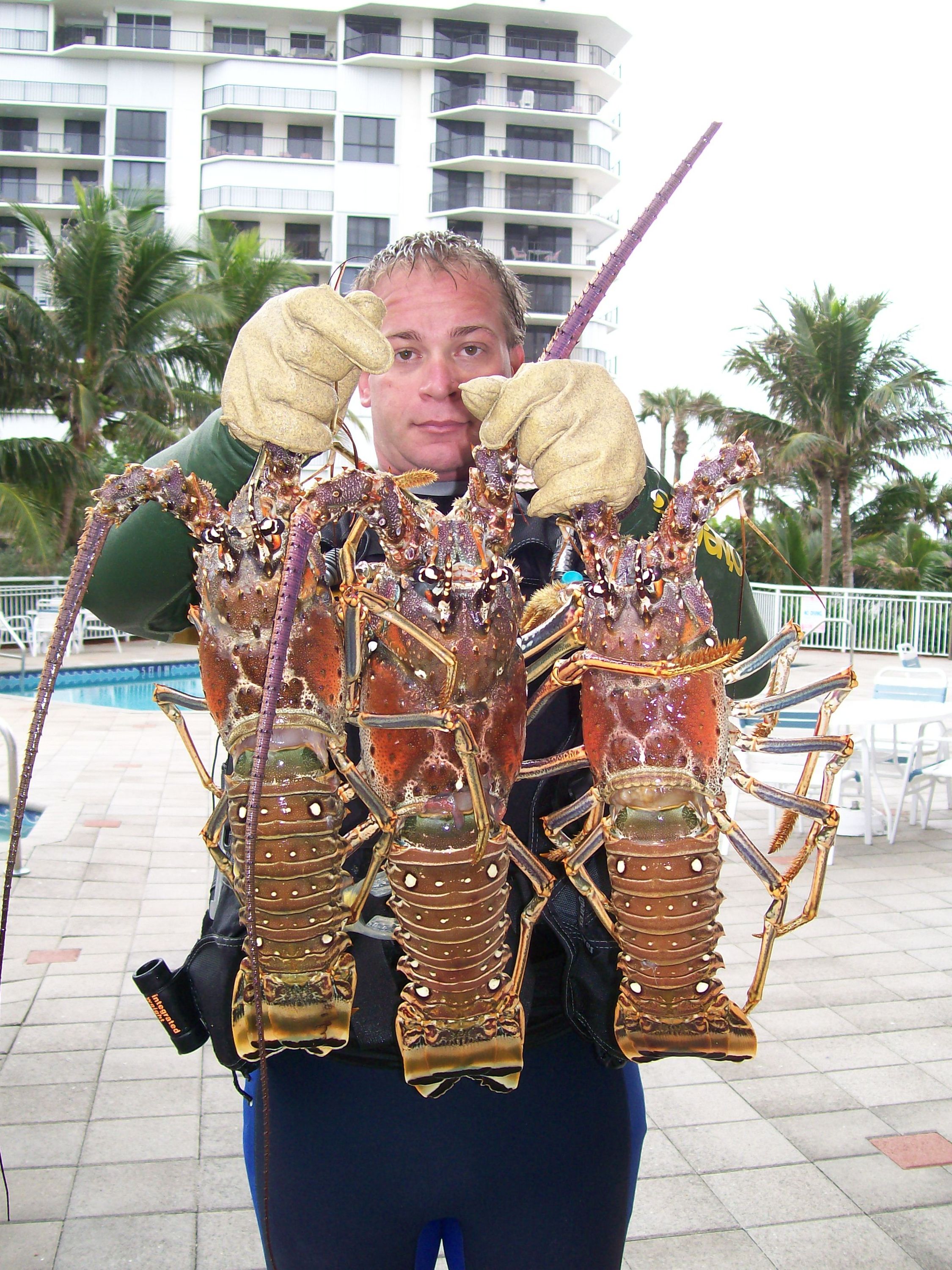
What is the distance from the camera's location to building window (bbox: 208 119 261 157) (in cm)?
4316

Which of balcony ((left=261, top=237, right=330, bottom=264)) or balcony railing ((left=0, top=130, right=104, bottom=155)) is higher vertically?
balcony railing ((left=0, top=130, right=104, bottom=155))

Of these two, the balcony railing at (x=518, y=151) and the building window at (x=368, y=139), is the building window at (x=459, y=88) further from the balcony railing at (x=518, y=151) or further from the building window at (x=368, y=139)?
the building window at (x=368, y=139)

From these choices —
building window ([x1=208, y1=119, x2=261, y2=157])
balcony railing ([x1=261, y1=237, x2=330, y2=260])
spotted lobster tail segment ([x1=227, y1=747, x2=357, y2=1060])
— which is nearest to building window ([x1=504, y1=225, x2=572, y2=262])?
balcony railing ([x1=261, y1=237, x2=330, y2=260])

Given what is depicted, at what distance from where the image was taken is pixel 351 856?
1.77 m

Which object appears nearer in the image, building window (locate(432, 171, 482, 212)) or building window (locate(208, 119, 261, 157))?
building window (locate(208, 119, 261, 157))

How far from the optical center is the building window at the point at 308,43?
44.6m

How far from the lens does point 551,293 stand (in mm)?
Answer: 45250

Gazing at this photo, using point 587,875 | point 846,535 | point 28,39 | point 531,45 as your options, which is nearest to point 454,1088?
point 587,875

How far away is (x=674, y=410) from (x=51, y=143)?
1150 inches

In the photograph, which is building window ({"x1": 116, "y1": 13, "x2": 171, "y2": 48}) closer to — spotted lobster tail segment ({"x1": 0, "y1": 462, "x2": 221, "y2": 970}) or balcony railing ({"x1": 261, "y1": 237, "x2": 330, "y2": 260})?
balcony railing ({"x1": 261, "y1": 237, "x2": 330, "y2": 260})

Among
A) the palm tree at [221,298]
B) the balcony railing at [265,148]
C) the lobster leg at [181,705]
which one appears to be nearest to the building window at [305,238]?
the balcony railing at [265,148]

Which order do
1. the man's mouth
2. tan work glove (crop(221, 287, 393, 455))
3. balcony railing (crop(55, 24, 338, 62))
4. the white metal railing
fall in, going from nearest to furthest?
tan work glove (crop(221, 287, 393, 455)) → the man's mouth → the white metal railing → balcony railing (crop(55, 24, 338, 62))

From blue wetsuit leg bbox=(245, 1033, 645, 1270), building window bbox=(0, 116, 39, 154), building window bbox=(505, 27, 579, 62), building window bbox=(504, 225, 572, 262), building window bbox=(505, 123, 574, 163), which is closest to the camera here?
blue wetsuit leg bbox=(245, 1033, 645, 1270)

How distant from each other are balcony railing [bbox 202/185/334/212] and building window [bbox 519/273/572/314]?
30.2ft
